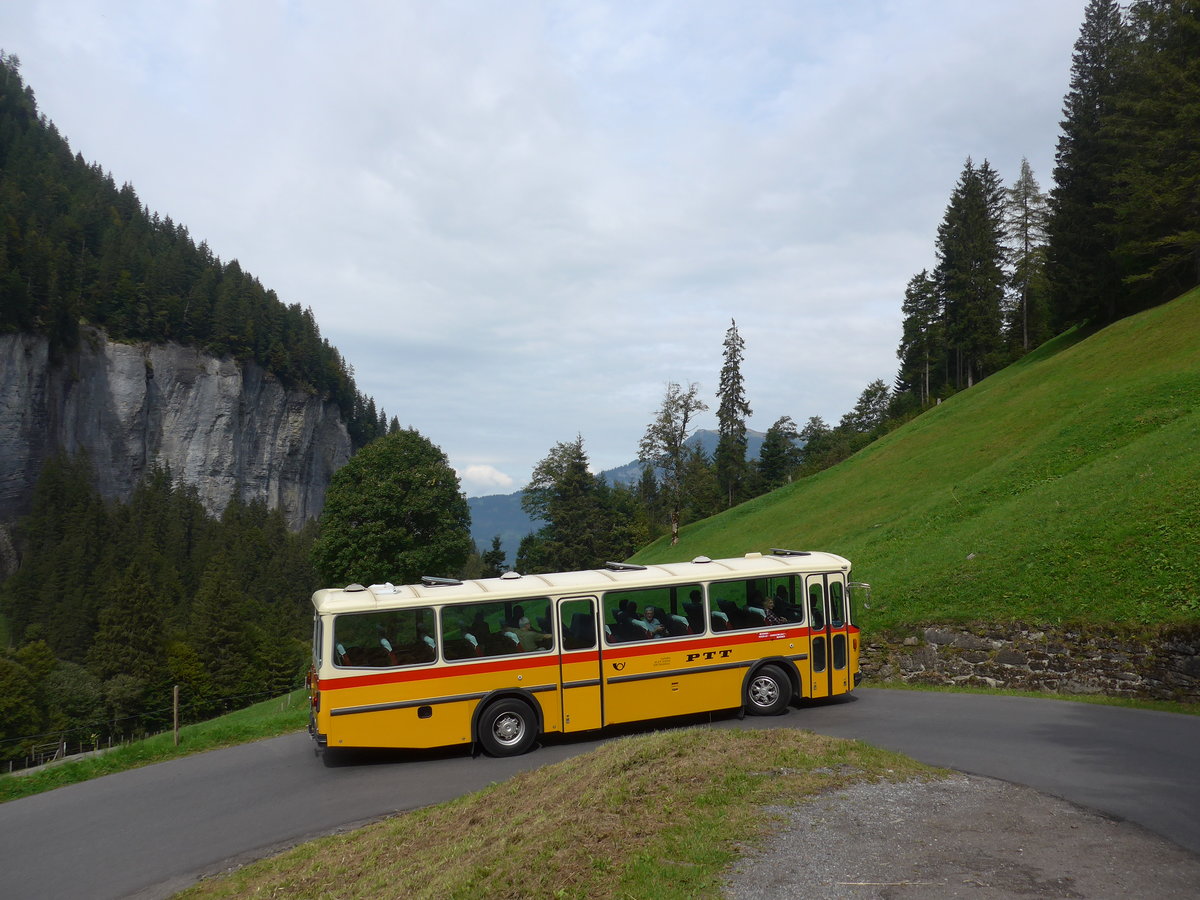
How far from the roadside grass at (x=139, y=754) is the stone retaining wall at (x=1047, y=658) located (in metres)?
13.5

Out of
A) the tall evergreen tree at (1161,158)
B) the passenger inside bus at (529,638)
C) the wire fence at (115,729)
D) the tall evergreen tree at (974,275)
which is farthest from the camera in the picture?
the tall evergreen tree at (974,275)

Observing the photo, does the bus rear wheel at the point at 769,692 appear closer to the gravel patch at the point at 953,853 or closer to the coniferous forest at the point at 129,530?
the gravel patch at the point at 953,853

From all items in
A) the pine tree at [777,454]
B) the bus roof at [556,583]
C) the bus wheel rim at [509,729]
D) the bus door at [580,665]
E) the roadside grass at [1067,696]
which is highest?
the pine tree at [777,454]

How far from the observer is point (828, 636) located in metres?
15.0

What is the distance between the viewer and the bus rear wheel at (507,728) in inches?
506

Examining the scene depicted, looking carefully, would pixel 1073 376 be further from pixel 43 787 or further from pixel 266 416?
pixel 266 416

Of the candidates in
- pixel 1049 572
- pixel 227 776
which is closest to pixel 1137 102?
pixel 1049 572

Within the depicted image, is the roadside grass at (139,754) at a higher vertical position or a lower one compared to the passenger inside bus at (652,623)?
lower

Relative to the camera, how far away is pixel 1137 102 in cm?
4241

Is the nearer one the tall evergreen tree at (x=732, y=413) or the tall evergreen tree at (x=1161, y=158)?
the tall evergreen tree at (x=1161, y=158)

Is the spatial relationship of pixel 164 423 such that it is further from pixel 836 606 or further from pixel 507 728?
pixel 836 606

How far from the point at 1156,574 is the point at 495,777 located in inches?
551

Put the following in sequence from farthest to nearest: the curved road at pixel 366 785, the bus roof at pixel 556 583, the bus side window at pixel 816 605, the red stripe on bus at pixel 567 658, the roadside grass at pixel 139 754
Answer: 1. the bus side window at pixel 816 605
2. the roadside grass at pixel 139 754
3. the bus roof at pixel 556 583
4. the red stripe on bus at pixel 567 658
5. the curved road at pixel 366 785

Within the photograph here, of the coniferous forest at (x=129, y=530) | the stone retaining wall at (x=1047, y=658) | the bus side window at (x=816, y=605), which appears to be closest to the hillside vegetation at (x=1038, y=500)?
the stone retaining wall at (x=1047, y=658)
